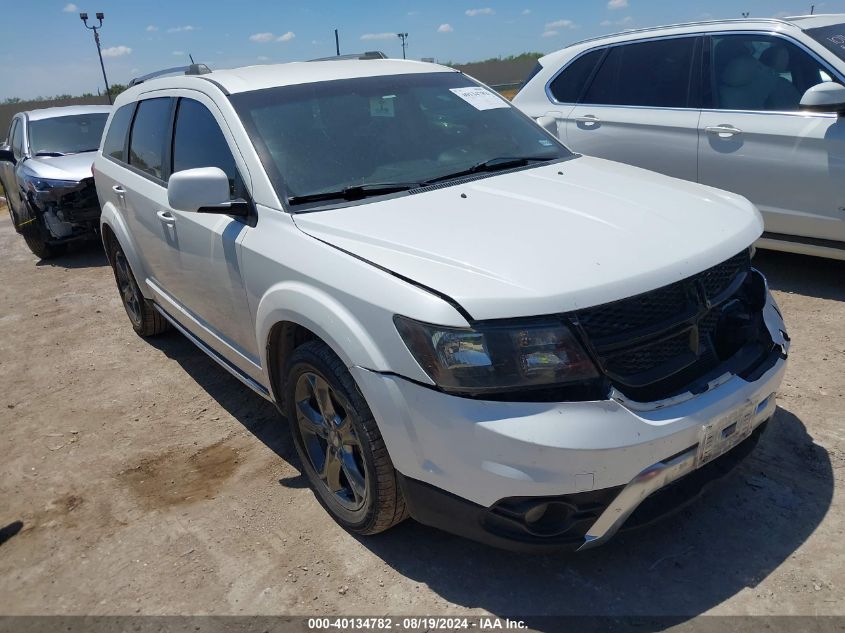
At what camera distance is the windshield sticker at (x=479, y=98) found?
383 cm

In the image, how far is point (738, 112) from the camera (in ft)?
16.7

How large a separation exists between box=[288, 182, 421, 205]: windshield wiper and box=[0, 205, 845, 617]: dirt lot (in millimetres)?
1334

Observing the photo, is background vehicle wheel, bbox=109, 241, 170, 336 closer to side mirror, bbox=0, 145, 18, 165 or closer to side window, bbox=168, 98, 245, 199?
side window, bbox=168, 98, 245, 199

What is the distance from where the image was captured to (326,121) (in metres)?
3.34

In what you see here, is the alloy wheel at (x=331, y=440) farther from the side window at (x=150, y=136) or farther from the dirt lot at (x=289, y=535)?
the side window at (x=150, y=136)

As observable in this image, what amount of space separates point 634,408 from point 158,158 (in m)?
3.18

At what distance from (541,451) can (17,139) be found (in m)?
9.88

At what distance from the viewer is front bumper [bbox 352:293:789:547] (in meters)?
2.17

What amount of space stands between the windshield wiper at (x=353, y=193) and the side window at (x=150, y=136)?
1.53 m

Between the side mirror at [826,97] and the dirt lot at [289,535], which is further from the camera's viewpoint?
the side mirror at [826,97]

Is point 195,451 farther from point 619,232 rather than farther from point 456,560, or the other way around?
point 619,232

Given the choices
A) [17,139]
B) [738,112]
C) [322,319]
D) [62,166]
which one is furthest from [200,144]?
[17,139]

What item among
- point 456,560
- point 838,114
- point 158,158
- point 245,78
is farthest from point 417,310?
point 838,114

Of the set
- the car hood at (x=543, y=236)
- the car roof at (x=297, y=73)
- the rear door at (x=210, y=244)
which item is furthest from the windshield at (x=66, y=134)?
the car hood at (x=543, y=236)
